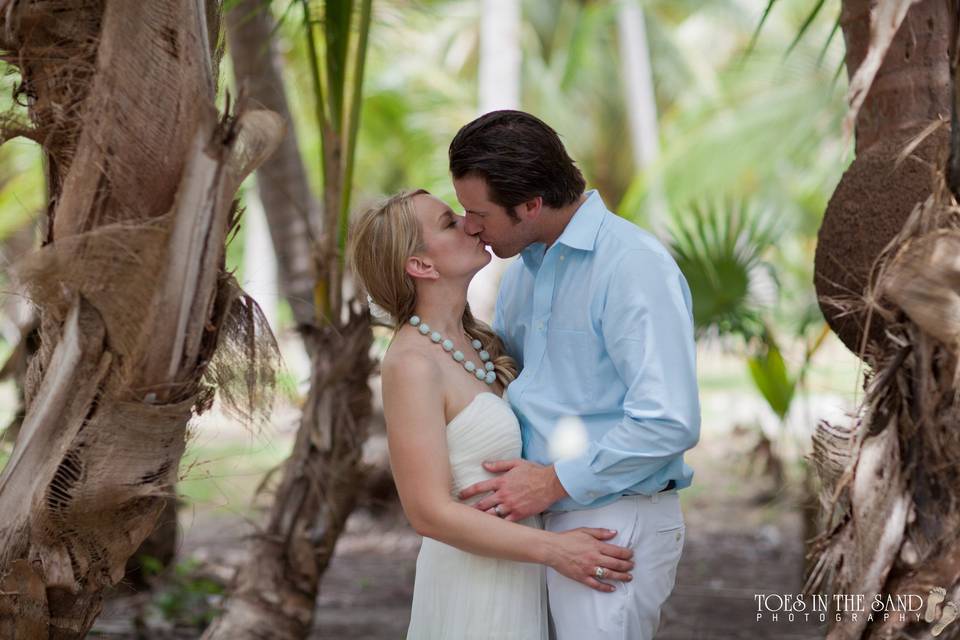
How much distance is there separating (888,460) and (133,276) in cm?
180

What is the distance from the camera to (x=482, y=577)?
2861 millimetres

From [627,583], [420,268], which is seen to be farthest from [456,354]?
[627,583]

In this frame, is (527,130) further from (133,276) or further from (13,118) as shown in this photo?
(13,118)

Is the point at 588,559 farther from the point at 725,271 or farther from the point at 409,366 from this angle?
the point at 725,271

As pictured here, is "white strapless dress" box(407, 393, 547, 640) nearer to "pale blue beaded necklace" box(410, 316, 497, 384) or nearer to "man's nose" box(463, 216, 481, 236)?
"pale blue beaded necklace" box(410, 316, 497, 384)

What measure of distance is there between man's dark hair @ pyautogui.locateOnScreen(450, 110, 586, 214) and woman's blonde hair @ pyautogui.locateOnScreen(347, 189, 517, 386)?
189mm

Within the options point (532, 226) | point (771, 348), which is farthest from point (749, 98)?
point (532, 226)

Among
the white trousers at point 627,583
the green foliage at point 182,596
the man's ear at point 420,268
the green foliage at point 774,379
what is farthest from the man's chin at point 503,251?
the green foliage at point 182,596

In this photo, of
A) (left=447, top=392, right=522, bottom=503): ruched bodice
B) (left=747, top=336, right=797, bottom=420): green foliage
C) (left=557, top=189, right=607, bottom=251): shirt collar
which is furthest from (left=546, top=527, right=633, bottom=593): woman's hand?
(left=747, top=336, right=797, bottom=420): green foliage

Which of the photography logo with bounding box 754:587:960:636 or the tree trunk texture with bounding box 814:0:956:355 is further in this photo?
the tree trunk texture with bounding box 814:0:956:355

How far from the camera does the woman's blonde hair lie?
2.90 meters

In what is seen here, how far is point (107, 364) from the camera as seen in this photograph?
7.93 feet

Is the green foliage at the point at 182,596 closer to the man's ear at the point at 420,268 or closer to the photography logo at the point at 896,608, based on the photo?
the man's ear at the point at 420,268

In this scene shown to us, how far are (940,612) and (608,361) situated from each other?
1.01 metres
